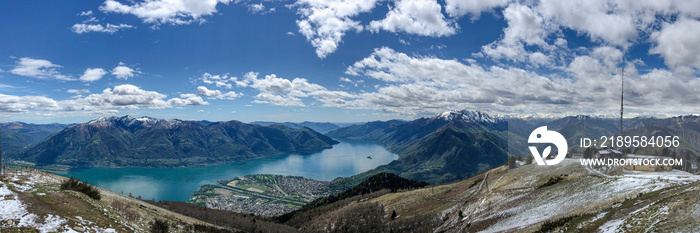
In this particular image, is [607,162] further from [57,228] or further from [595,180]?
[57,228]

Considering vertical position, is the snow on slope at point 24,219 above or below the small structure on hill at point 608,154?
below

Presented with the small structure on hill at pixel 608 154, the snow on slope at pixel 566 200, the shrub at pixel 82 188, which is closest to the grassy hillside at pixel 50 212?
the shrub at pixel 82 188

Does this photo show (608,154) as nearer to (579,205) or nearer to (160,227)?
(579,205)

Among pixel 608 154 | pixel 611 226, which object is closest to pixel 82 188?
pixel 611 226

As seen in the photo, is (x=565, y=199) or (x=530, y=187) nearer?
(x=565, y=199)

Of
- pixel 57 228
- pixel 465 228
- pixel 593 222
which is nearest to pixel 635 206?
pixel 593 222

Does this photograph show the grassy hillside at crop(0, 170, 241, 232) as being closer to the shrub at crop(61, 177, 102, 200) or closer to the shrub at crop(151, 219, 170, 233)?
the shrub at crop(151, 219, 170, 233)

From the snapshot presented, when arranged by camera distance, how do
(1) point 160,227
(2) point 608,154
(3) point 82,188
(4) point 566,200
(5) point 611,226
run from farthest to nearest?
(2) point 608,154 → (4) point 566,200 → (3) point 82,188 → (1) point 160,227 → (5) point 611,226

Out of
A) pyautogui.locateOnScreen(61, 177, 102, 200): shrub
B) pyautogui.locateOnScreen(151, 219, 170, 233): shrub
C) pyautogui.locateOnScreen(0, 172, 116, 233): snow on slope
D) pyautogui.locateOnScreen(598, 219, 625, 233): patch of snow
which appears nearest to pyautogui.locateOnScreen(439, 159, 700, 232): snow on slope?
pyautogui.locateOnScreen(598, 219, 625, 233): patch of snow

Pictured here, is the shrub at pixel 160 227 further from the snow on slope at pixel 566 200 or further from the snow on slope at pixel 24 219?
the snow on slope at pixel 566 200

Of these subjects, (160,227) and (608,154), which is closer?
(160,227)

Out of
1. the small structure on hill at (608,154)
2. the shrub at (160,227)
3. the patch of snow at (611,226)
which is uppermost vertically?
the small structure on hill at (608,154)
